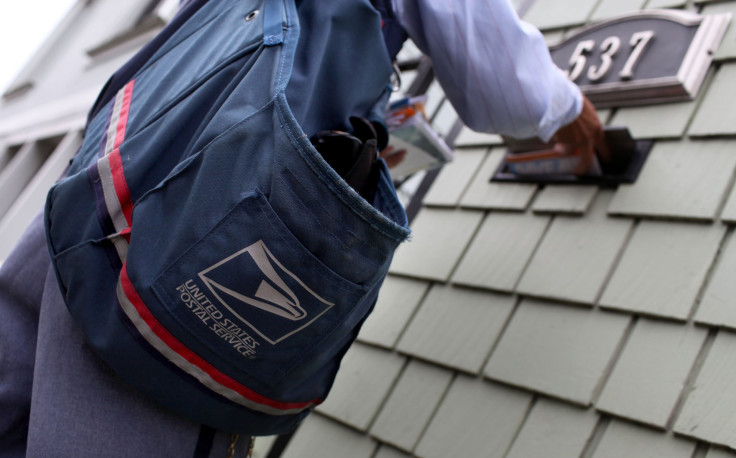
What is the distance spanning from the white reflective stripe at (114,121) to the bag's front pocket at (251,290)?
0.28m

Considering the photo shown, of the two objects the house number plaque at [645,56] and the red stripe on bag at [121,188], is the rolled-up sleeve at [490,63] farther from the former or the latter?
the red stripe on bag at [121,188]

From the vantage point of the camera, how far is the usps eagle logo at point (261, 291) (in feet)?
3.02

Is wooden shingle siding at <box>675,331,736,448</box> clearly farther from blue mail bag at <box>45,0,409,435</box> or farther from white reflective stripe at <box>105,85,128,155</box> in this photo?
white reflective stripe at <box>105,85,128,155</box>

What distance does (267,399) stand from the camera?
1070mm

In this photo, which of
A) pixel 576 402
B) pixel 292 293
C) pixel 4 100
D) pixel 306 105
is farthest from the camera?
pixel 4 100

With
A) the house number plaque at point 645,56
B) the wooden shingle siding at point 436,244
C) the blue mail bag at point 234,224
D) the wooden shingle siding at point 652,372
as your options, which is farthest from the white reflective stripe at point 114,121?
the house number plaque at point 645,56

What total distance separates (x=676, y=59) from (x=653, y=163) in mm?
272

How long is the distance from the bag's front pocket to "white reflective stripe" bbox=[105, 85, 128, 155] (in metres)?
0.28

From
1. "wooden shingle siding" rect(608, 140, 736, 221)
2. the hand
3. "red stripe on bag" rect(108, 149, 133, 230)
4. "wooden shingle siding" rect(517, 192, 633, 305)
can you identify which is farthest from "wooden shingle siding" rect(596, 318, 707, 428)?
"red stripe on bag" rect(108, 149, 133, 230)

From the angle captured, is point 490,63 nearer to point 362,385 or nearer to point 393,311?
point 393,311

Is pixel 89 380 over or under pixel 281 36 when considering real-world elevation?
under

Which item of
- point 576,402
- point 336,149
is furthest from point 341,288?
point 576,402

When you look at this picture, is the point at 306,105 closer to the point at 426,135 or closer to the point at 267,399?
the point at 267,399

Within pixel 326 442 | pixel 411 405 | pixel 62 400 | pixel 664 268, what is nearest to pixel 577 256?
pixel 664 268
